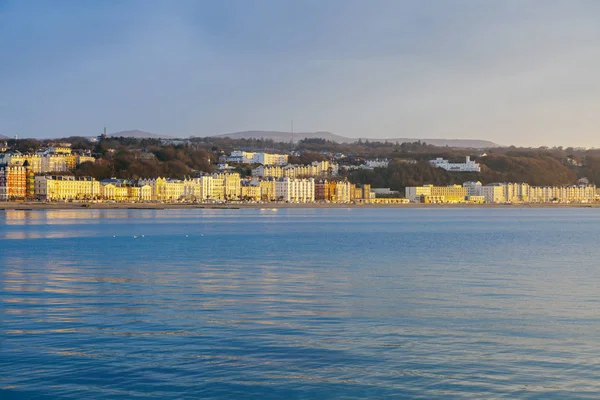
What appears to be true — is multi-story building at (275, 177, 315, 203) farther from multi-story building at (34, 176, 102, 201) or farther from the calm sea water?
the calm sea water

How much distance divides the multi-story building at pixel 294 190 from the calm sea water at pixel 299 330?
438 feet

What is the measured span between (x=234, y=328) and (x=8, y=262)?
53.2ft

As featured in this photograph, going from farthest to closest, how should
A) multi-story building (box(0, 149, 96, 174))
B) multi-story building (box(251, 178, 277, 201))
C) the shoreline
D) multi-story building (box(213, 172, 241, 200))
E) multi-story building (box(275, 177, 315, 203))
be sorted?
multi-story building (box(275, 177, 315, 203)) → multi-story building (box(251, 178, 277, 201)) → multi-story building (box(213, 172, 241, 200)) → multi-story building (box(0, 149, 96, 174)) → the shoreline

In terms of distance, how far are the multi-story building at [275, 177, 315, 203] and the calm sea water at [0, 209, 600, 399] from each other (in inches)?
5261

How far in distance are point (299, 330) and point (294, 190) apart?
148107mm


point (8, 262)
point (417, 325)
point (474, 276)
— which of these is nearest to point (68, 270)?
point (8, 262)

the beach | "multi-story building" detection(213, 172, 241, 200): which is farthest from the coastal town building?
"multi-story building" detection(213, 172, 241, 200)

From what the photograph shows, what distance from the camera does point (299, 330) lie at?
1370cm

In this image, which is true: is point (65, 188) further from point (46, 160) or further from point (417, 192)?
point (417, 192)

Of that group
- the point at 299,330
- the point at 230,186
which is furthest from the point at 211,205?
the point at 299,330

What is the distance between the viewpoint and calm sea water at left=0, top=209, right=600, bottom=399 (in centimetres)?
1034

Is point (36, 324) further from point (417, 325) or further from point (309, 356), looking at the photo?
point (417, 325)

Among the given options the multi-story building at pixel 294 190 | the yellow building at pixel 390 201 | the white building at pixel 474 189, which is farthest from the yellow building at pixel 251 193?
the white building at pixel 474 189

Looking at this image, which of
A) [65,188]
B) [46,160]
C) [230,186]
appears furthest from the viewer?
[46,160]
